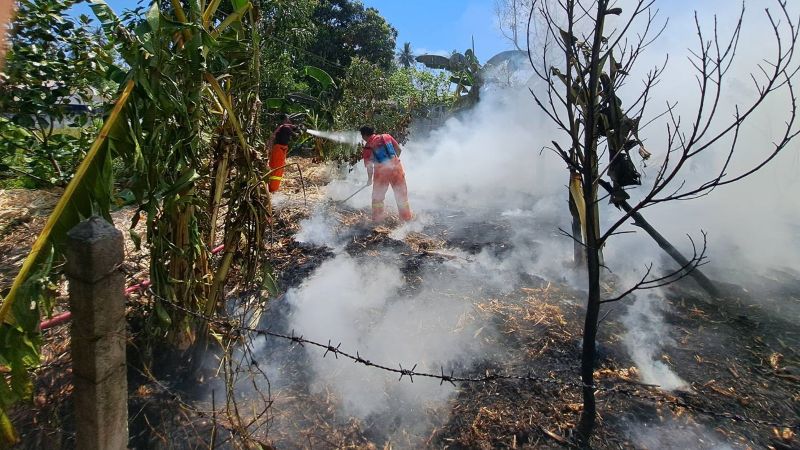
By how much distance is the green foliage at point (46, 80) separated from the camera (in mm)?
3436

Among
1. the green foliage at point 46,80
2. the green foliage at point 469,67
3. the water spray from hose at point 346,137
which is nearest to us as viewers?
the green foliage at point 46,80

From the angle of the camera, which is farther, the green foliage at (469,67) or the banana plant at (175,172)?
the green foliage at (469,67)

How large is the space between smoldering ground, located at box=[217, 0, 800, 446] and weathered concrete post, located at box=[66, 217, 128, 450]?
1395 millimetres

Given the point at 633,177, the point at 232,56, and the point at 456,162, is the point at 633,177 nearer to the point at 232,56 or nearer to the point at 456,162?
the point at 232,56

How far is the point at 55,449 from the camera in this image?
253cm

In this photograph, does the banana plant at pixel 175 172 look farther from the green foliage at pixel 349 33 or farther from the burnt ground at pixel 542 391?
the green foliage at pixel 349 33

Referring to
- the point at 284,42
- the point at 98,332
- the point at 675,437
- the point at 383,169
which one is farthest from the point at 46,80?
the point at 284,42

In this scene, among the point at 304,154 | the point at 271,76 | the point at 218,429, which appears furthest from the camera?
the point at 304,154

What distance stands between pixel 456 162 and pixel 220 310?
10.3m

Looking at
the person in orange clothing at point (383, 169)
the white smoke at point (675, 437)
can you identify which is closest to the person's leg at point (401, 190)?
the person in orange clothing at point (383, 169)

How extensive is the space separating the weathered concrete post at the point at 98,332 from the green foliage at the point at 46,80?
2.21m

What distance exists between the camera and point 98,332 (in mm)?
1582

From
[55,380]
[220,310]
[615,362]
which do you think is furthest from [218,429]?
[615,362]

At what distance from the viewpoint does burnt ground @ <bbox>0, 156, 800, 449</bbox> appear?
2.80 metres
